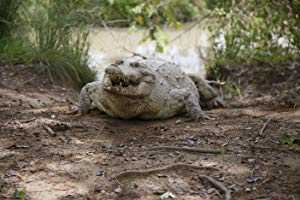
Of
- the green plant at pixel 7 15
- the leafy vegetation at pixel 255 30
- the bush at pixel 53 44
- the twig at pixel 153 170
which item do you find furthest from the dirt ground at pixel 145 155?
the leafy vegetation at pixel 255 30

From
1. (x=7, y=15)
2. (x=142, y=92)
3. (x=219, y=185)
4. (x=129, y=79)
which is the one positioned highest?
(x=7, y=15)

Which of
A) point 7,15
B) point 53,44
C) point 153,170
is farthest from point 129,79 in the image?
point 7,15

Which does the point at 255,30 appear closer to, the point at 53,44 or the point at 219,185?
the point at 53,44

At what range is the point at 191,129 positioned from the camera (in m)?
5.12

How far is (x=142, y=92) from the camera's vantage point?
5301 millimetres

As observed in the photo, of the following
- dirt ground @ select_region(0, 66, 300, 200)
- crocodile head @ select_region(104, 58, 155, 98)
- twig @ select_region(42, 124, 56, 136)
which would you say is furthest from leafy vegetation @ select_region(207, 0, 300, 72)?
twig @ select_region(42, 124, 56, 136)

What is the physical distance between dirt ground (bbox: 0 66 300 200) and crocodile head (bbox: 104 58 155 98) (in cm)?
32

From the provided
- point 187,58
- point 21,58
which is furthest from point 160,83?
point 187,58

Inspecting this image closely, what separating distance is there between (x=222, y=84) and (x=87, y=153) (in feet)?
10.3

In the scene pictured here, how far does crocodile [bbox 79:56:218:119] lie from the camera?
5.18 meters

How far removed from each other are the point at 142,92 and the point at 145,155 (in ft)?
3.63

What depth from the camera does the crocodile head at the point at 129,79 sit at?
16.8ft

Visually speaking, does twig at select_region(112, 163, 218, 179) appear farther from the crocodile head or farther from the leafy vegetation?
the leafy vegetation

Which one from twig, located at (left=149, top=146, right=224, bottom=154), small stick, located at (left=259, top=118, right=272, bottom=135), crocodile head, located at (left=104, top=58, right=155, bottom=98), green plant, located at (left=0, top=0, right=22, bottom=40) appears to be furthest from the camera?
green plant, located at (left=0, top=0, right=22, bottom=40)
